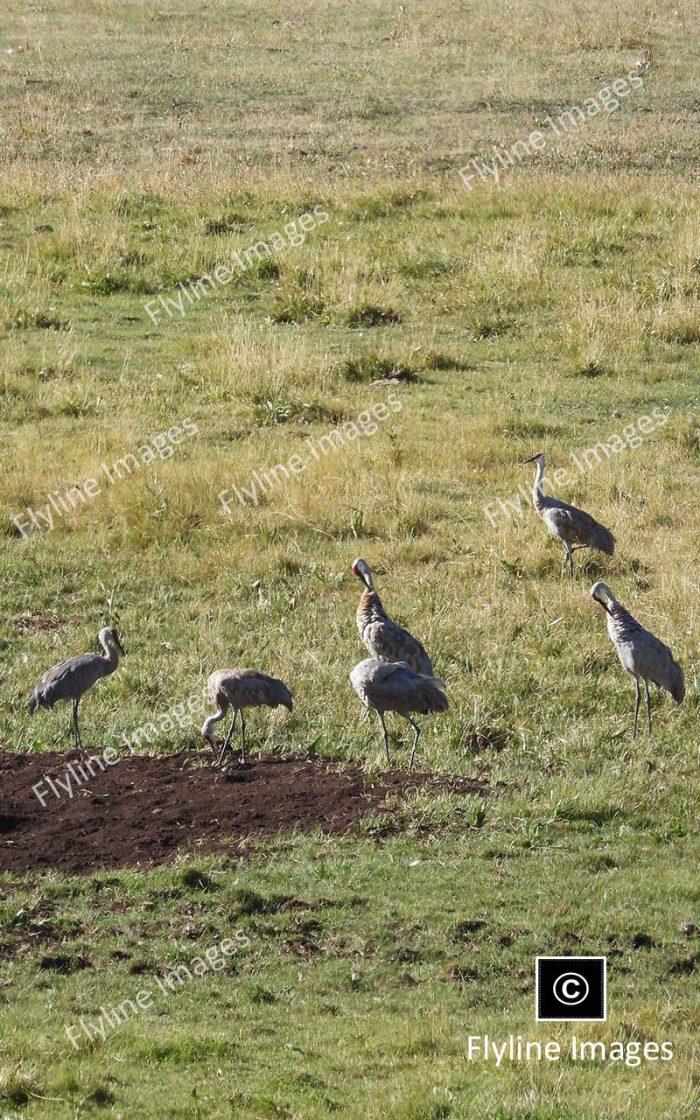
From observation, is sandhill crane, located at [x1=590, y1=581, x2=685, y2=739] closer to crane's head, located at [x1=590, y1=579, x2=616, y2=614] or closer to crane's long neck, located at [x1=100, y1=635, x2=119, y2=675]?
crane's head, located at [x1=590, y1=579, x2=616, y2=614]

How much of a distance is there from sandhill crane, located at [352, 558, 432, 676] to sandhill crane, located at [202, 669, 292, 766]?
993mm

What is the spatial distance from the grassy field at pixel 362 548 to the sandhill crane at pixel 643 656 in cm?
35

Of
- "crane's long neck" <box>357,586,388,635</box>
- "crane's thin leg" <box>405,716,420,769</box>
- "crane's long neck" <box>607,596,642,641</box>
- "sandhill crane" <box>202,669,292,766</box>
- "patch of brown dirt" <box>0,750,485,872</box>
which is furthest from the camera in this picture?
"crane's long neck" <box>357,586,388,635</box>

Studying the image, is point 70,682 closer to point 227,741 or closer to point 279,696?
point 227,741

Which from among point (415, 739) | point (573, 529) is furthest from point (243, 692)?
Result: point (573, 529)

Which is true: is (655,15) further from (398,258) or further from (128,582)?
(128,582)

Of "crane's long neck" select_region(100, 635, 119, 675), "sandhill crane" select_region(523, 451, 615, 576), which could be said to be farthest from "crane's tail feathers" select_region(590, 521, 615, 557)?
"crane's long neck" select_region(100, 635, 119, 675)

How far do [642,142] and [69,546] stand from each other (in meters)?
19.6

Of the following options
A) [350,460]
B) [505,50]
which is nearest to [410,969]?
[350,460]

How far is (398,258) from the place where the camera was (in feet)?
78.6

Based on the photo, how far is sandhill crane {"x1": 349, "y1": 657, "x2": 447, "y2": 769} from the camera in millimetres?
10344

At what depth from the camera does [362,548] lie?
1537 centimetres

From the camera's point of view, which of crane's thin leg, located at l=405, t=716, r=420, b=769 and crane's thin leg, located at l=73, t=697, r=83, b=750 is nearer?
crane's thin leg, located at l=405, t=716, r=420, b=769

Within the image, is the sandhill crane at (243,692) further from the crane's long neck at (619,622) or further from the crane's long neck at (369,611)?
the crane's long neck at (619,622)
